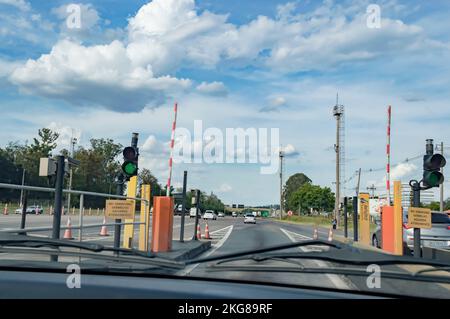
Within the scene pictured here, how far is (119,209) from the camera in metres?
9.30

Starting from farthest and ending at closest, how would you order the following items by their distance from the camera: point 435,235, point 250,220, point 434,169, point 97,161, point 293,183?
point 293,183
point 97,161
point 250,220
point 435,235
point 434,169

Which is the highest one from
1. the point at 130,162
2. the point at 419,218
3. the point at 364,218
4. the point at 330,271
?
the point at 130,162

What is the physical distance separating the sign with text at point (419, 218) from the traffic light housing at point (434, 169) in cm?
61

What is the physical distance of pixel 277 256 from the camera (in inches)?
121

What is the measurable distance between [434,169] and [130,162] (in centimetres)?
629

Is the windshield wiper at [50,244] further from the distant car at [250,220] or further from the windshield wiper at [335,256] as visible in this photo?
the distant car at [250,220]

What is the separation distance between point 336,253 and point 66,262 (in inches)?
62.6

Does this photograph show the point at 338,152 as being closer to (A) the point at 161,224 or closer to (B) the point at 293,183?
(A) the point at 161,224

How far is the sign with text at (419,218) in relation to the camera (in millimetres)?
9430

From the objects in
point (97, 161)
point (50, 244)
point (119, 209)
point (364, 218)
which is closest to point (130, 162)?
point (119, 209)
